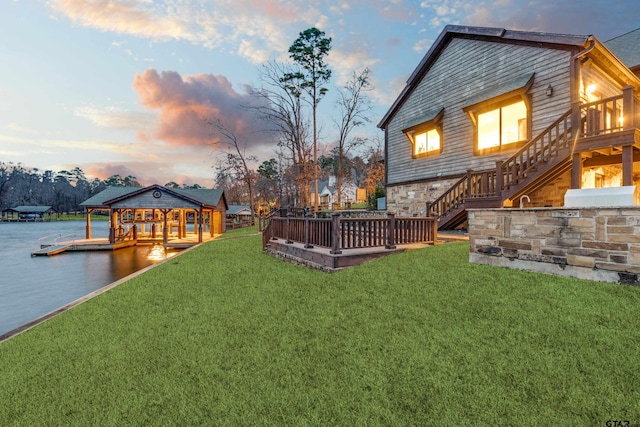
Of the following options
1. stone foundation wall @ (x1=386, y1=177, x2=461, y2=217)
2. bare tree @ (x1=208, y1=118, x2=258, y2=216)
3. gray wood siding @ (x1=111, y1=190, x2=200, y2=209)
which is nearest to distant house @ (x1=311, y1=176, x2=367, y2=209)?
bare tree @ (x1=208, y1=118, x2=258, y2=216)

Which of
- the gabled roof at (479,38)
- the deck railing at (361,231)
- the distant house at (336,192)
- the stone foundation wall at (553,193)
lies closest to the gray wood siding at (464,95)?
the gabled roof at (479,38)

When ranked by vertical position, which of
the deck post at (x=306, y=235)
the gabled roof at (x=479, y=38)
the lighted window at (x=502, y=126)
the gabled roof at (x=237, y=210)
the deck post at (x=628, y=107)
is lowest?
the deck post at (x=306, y=235)

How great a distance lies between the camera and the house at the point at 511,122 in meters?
8.62

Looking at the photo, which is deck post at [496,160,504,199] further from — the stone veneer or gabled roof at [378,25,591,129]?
gabled roof at [378,25,591,129]

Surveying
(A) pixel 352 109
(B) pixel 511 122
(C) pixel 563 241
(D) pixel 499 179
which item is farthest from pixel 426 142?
(A) pixel 352 109

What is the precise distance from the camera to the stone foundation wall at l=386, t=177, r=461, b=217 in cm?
1430

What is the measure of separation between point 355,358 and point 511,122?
12.3 meters

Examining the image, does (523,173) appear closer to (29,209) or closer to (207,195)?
(207,195)

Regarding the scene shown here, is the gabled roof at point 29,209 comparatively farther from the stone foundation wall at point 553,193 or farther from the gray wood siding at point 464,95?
the stone foundation wall at point 553,193

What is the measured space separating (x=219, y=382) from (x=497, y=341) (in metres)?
3.48

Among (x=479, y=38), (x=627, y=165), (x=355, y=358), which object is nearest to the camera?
(x=355, y=358)

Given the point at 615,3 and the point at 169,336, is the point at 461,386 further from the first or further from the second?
the point at 615,3

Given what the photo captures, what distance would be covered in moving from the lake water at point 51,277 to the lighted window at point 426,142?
16326mm

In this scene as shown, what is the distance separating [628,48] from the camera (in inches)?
565
